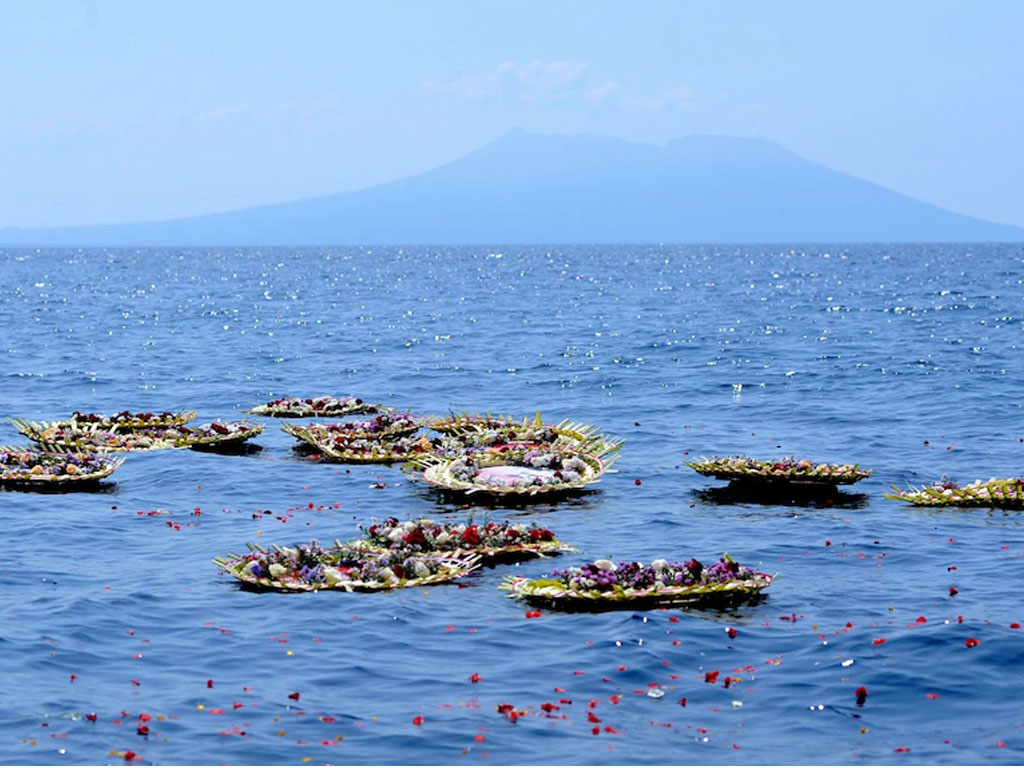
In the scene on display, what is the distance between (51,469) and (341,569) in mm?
10294

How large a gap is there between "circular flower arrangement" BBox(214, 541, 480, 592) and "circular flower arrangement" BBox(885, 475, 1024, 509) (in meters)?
9.46

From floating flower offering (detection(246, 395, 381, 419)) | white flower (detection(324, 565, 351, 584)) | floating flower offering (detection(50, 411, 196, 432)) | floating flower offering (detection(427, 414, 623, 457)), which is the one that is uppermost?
floating flower offering (detection(427, 414, 623, 457))

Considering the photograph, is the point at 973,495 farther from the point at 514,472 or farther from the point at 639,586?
the point at 639,586

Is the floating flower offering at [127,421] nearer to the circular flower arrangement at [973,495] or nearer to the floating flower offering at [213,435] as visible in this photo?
the floating flower offering at [213,435]

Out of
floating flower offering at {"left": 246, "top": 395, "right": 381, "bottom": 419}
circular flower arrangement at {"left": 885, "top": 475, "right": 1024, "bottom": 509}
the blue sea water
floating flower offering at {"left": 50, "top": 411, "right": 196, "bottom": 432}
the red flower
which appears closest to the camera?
the blue sea water

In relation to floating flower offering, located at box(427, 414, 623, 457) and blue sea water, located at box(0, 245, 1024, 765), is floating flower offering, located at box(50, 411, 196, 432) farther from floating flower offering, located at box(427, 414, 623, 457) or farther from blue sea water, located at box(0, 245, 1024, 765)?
floating flower offering, located at box(427, 414, 623, 457)

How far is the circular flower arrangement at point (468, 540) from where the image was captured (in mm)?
21656

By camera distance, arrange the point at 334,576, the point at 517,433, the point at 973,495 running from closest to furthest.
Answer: the point at 334,576, the point at 973,495, the point at 517,433

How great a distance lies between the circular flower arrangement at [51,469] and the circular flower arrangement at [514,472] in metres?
6.54

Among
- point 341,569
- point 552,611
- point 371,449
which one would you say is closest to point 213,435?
point 371,449

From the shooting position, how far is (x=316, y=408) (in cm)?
4028

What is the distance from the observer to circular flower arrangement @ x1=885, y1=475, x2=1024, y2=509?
1028 inches

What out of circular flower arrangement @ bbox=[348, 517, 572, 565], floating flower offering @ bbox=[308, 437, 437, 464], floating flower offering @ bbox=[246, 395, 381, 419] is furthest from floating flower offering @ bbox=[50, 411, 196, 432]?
circular flower arrangement @ bbox=[348, 517, 572, 565]

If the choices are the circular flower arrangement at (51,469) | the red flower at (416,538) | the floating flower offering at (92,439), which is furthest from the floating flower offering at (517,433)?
the red flower at (416,538)
